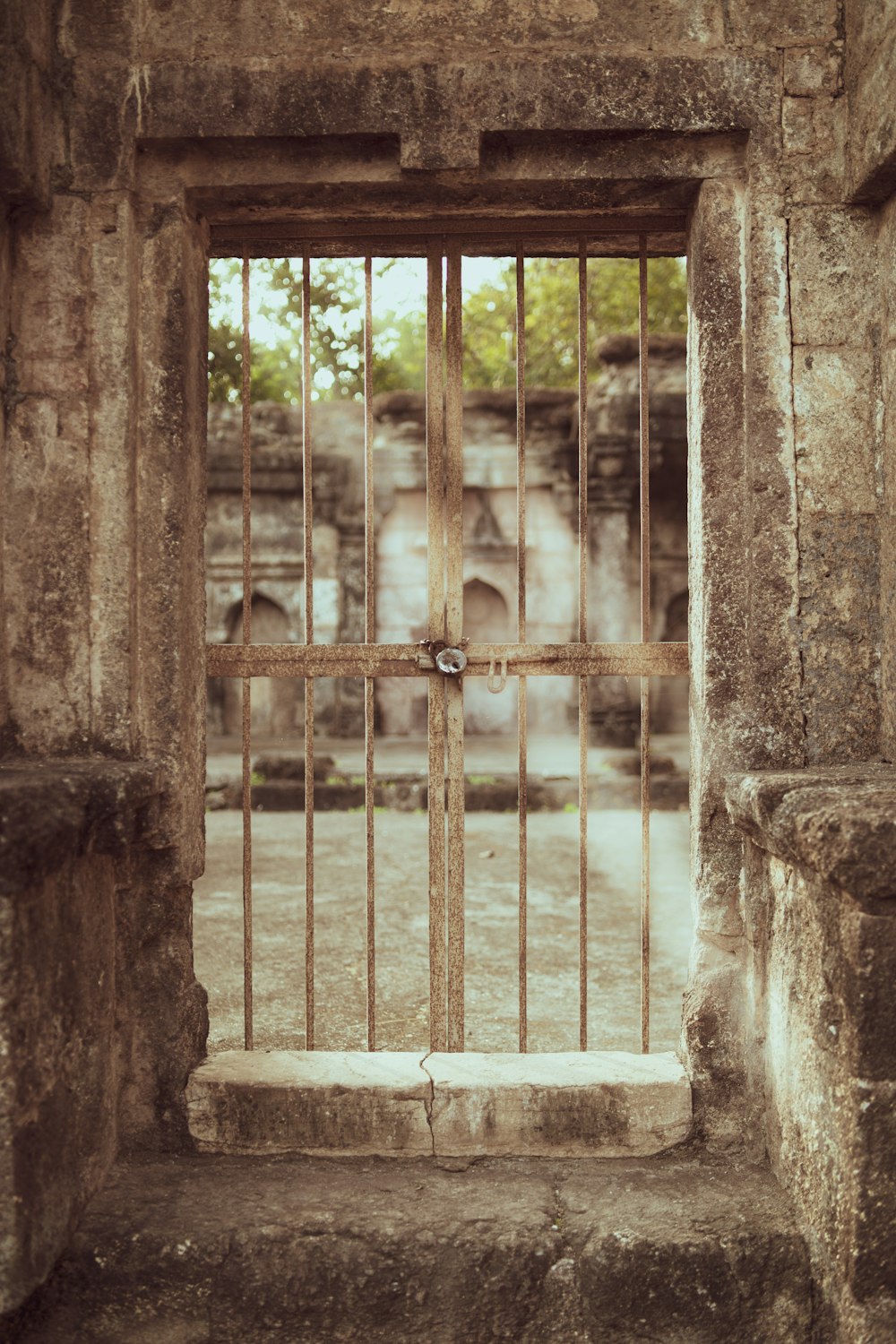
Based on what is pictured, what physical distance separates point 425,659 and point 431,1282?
147cm

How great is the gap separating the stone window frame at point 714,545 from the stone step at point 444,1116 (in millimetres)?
155

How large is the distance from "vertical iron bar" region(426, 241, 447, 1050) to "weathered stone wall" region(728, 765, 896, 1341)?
87cm

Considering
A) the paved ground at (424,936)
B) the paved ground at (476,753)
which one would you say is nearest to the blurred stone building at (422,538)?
the paved ground at (476,753)

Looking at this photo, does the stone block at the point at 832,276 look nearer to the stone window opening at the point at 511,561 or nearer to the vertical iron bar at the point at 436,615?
the vertical iron bar at the point at 436,615

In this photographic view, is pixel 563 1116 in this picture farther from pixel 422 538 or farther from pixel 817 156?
pixel 422 538

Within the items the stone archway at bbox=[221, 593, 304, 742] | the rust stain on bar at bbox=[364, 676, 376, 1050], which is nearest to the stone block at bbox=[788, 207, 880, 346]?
the rust stain on bar at bbox=[364, 676, 376, 1050]

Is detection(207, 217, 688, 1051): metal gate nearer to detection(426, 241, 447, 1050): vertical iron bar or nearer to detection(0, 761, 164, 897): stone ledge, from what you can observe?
A: detection(426, 241, 447, 1050): vertical iron bar

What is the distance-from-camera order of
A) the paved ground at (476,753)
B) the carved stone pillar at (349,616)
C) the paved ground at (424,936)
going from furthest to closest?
the carved stone pillar at (349,616)
the paved ground at (476,753)
the paved ground at (424,936)

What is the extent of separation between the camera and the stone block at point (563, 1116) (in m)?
2.64

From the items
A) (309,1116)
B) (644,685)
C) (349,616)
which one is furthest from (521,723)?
(349,616)

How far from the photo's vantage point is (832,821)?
2.01 m

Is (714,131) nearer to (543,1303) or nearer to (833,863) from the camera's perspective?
(833,863)

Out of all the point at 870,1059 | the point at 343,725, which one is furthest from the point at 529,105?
the point at 343,725

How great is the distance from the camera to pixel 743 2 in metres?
2.60
